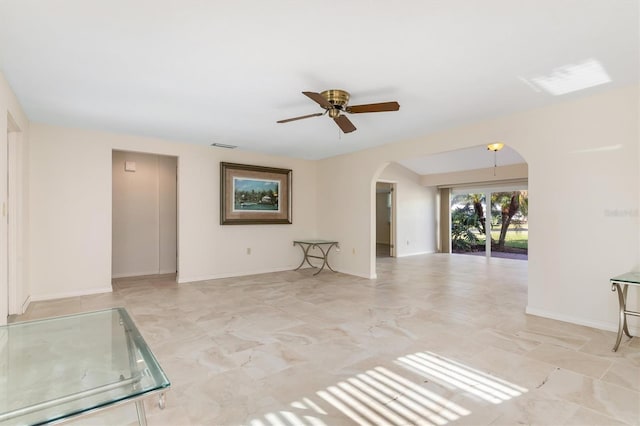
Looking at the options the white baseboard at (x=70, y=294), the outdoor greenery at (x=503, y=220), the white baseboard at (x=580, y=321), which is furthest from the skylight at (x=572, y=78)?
the outdoor greenery at (x=503, y=220)

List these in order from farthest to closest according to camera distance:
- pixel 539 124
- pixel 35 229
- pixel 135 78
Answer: pixel 35 229 → pixel 539 124 → pixel 135 78

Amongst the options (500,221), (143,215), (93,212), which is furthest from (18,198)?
(500,221)

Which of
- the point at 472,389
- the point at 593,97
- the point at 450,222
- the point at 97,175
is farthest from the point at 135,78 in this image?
the point at 450,222

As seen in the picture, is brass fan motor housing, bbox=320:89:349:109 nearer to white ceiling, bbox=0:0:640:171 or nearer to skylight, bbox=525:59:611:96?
white ceiling, bbox=0:0:640:171

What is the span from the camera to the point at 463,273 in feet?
20.7

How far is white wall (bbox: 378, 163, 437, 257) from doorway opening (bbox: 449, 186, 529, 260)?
1.13 m

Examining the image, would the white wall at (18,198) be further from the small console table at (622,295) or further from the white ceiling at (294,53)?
the small console table at (622,295)

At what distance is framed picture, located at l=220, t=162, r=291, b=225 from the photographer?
18.8 feet

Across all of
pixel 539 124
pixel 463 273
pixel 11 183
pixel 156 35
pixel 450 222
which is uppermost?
pixel 156 35

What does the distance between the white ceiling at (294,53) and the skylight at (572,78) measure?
0.06m

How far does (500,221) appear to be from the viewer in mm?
9039

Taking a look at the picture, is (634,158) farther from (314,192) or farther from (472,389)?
(314,192)

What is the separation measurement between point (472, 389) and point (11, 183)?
4871mm

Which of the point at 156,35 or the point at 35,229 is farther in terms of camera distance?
the point at 35,229
